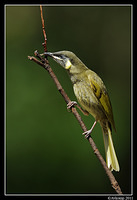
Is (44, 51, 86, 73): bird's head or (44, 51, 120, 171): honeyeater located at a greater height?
(44, 51, 86, 73): bird's head

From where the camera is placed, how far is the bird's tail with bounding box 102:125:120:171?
213 centimetres

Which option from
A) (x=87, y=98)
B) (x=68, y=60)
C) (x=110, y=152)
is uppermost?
(x=68, y=60)

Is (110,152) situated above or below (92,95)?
below

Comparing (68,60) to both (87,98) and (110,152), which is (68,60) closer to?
(87,98)

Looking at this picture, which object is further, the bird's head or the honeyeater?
the honeyeater

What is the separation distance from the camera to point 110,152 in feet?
7.30

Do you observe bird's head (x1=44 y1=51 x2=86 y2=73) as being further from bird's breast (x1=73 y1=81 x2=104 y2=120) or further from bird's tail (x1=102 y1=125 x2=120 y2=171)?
bird's tail (x1=102 y1=125 x2=120 y2=171)

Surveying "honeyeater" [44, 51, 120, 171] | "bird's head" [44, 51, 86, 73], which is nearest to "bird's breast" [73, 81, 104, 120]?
"honeyeater" [44, 51, 120, 171]

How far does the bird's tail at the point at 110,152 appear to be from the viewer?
2.13 metres

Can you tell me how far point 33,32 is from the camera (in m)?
3.64

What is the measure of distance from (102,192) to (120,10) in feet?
8.27

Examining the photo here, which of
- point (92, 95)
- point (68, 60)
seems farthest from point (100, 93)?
point (68, 60)

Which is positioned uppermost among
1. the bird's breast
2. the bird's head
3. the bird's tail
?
the bird's head

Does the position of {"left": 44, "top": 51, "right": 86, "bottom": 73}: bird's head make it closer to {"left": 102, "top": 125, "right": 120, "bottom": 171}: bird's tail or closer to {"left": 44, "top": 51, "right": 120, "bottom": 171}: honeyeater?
{"left": 44, "top": 51, "right": 120, "bottom": 171}: honeyeater
